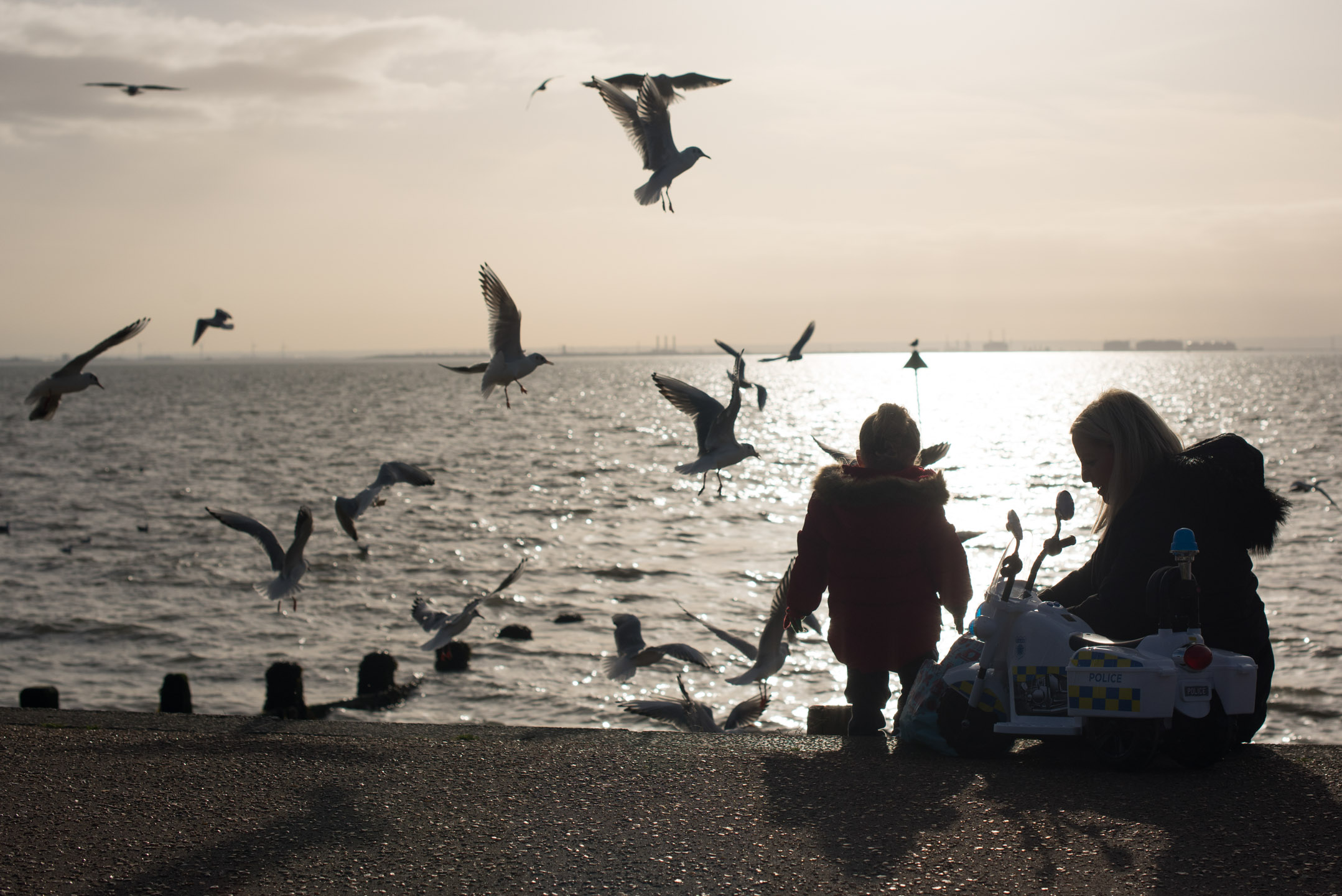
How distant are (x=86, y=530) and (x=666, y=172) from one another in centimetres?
2248

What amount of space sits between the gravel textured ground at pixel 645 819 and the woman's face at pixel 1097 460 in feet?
3.78

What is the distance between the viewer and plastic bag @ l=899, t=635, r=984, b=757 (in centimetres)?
470

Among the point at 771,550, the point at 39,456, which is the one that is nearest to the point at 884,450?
the point at 771,550

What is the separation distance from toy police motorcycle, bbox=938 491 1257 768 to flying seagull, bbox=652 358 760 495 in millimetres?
2026

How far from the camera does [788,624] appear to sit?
5.36 metres

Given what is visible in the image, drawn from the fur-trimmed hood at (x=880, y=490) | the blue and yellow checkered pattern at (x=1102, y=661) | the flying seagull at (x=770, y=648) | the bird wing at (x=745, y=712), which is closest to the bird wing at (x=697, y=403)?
the flying seagull at (x=770, y=648)

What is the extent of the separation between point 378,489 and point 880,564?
140 inches

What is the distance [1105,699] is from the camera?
13.6ft

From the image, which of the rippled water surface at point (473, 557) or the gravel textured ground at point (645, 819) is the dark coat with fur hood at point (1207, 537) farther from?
the rippled water surface at point (473, 557)

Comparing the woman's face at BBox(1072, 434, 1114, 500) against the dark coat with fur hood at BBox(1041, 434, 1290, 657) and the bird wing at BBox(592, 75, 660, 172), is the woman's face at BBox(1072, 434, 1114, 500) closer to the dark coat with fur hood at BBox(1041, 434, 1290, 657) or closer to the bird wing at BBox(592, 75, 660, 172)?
the dark coat with fur hood at BBox(1041, 434, 1290, 657)

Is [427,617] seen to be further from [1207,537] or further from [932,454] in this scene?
[1207,537]

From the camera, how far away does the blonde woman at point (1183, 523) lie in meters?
4.27

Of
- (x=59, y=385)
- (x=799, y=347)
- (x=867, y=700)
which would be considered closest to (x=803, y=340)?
(x=799, y=347)

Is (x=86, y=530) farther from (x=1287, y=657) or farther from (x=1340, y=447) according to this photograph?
(x=1340, y=447)
